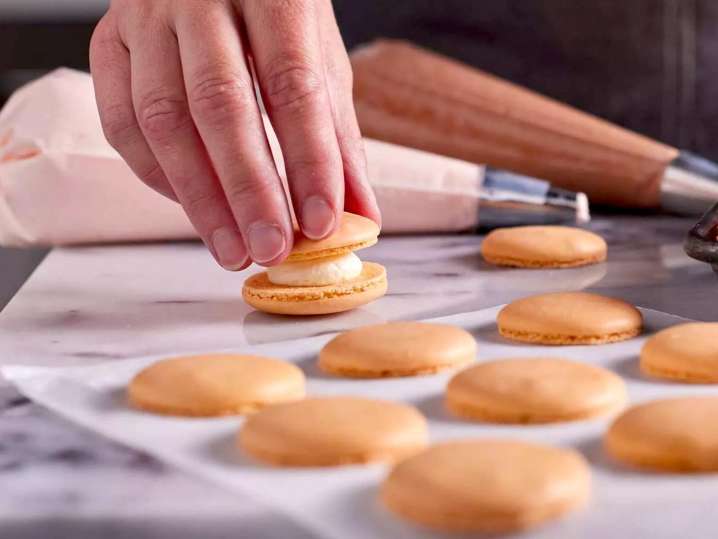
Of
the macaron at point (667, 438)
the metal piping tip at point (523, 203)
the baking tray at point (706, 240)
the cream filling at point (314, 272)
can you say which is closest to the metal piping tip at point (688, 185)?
the metal piping tip at point (523, 203)

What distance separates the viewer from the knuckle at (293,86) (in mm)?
1154

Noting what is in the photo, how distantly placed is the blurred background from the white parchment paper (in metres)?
0.97

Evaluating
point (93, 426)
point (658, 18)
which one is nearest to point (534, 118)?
point (658, 18)

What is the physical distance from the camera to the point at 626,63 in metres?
2.04

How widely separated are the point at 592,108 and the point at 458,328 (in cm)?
109

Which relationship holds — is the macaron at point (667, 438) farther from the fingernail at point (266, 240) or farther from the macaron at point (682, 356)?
the fingernail at point (266, 240)

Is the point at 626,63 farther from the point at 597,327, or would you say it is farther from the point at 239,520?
the point at 239,520

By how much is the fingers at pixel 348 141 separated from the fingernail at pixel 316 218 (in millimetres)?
115

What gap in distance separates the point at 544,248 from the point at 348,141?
337mm

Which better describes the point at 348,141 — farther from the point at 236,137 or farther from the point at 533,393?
the point at 533,393

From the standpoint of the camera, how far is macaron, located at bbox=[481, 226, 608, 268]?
1.45m

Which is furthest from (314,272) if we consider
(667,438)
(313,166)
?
(667,438)

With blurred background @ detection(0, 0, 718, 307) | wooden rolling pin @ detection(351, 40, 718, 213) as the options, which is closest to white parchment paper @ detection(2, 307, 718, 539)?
wooden rolling pin @ detection(351, 40, 718, 213)

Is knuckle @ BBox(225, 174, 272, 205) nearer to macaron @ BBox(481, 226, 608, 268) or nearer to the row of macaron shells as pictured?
the row of macaron shells
